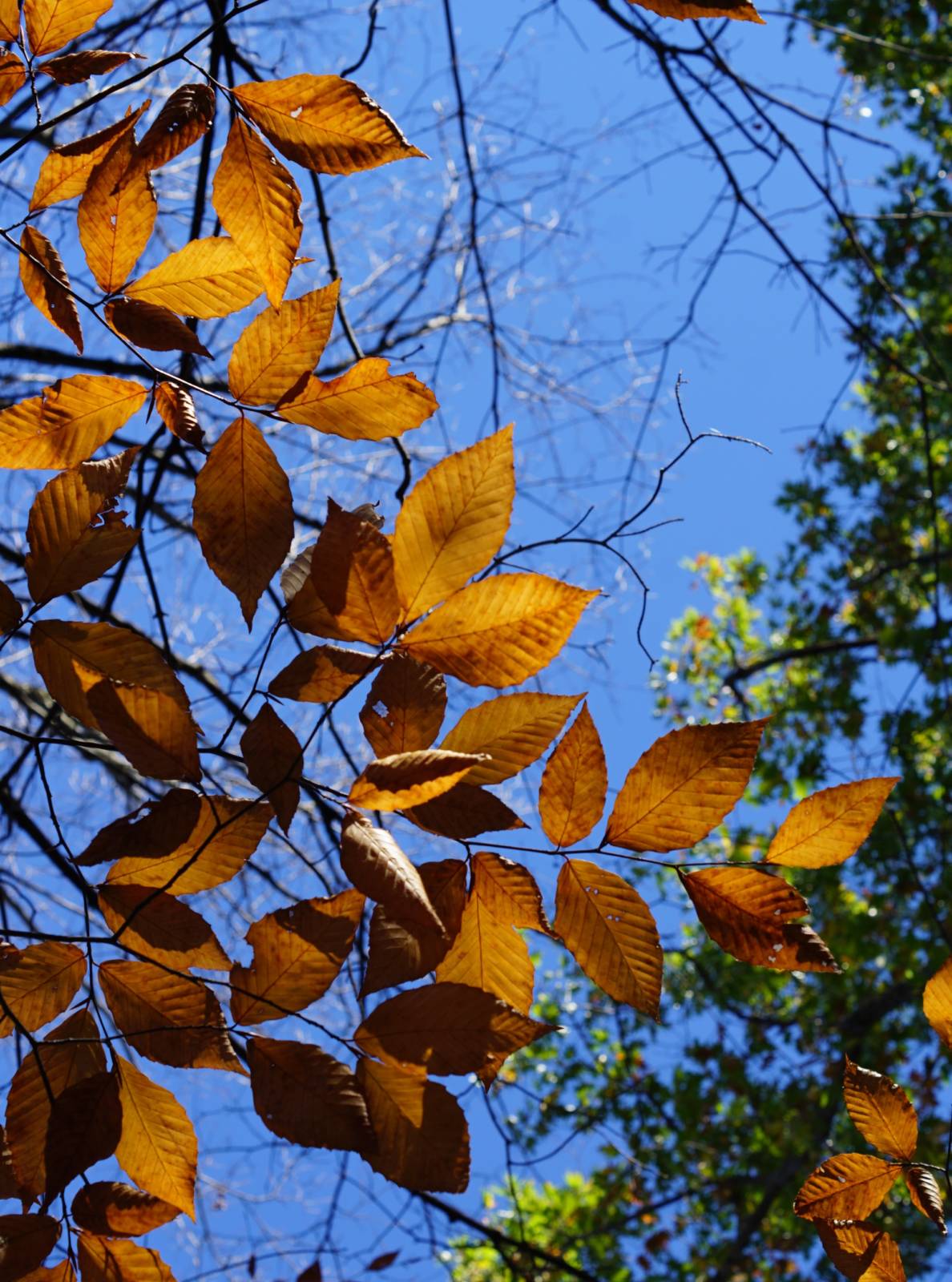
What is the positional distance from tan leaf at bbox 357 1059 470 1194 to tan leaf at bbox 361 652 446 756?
0.58 feet

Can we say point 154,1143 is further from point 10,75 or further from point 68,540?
point 10,75

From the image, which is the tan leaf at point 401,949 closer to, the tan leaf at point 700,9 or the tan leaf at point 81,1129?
the tan leaf at point 81,1129

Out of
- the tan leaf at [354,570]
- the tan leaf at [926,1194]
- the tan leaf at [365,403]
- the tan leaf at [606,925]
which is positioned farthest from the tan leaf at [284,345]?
the tan leaf at [926,1194]

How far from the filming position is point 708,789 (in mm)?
557

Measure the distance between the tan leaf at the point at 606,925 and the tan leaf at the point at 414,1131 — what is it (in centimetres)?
11

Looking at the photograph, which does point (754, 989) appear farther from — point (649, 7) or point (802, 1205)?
point (649, 7)

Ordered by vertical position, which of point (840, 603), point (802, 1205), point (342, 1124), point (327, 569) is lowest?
point (802, 1205)

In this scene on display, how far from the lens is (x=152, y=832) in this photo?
0.54 m

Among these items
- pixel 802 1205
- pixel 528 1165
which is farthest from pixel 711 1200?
pixel 802 1205

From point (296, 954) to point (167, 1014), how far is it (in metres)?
0.09

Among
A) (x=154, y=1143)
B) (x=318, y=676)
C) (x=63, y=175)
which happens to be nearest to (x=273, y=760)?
(x=318, y=676)

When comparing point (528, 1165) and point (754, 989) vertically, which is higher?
point (754, 989)

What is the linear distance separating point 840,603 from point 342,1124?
177 inches

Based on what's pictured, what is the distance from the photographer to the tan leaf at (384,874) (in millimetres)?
467
